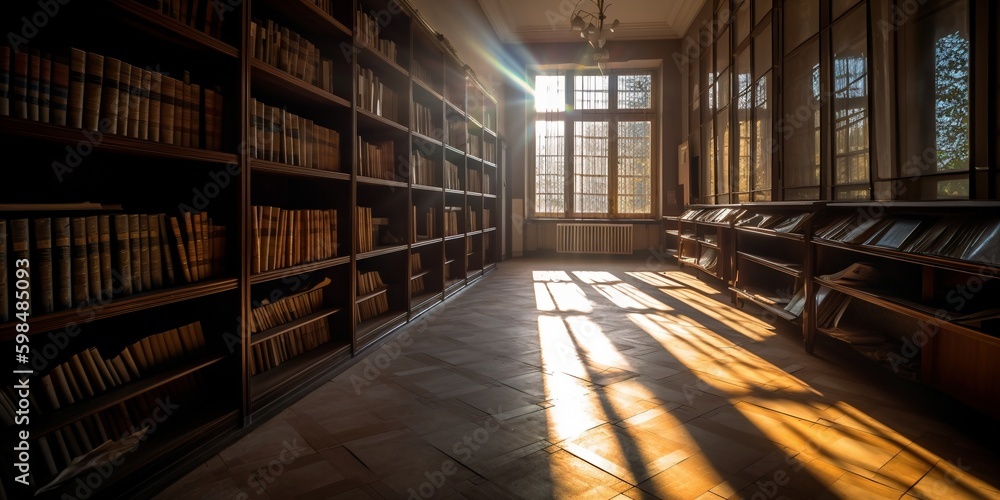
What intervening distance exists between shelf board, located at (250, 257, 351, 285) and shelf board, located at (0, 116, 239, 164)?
52 cm

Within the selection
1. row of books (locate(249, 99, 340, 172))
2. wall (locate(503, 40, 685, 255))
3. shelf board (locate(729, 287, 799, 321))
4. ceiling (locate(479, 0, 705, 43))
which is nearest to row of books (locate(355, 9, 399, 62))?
row of books (locate(249, 99, 340, 172))

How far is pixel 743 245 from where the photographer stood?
5.11 m

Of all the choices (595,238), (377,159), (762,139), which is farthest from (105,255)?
(595,238)

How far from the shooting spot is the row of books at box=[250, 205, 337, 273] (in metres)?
2.18

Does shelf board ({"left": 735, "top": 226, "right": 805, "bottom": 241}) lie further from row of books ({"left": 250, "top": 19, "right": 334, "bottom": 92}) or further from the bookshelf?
row of books ({"left": 250, "top": 19, "right": 334, "bottom": 92})

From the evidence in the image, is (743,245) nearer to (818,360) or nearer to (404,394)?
(818,360)

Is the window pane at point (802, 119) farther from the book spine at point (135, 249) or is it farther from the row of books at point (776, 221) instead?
the book spine at point (135, 249)

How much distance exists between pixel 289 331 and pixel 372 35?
2.19 m

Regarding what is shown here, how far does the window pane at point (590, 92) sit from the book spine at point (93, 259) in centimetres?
938

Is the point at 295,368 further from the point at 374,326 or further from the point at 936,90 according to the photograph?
the point at 936,90

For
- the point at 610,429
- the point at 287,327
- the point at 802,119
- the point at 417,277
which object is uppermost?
the point at 802,119

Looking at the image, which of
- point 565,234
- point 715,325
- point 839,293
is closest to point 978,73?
point 839,293

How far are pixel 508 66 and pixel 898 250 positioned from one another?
8.42 metres

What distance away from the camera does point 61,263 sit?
139 cm
